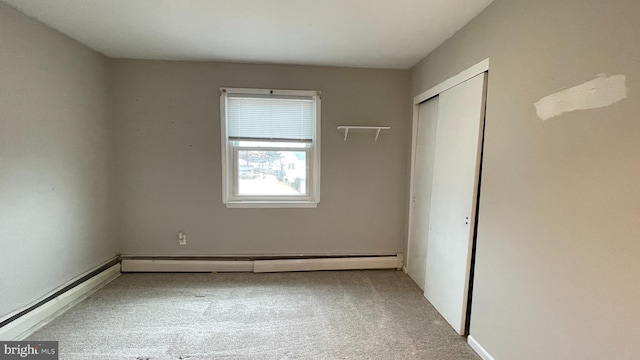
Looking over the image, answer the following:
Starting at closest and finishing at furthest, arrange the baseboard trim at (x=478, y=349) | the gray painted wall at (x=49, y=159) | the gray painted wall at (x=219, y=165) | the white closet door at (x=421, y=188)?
the baseboard trim at (x=478, y=349), the gray painted wall at (x=49, y=159), the white closet door at (x=421, y=188), the gray painted wall at (x=219, y=165)

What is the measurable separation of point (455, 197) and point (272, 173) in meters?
1.98

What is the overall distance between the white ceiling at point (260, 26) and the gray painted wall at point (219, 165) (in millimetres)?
245

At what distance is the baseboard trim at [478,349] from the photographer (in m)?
1.73

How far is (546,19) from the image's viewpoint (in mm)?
1339

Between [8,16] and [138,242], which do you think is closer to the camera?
[8,16]

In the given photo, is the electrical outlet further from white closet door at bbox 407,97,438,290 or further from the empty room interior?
white closet door at bbox 407,97,438,290

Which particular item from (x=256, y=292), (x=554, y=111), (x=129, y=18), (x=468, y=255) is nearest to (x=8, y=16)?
(x=129, y=18)

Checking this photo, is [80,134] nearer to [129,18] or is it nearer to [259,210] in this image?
[129,18]

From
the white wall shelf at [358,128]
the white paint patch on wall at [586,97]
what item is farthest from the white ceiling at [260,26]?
the white paint patch on wall at [586,97]

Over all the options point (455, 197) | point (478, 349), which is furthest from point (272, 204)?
point (478, 349)

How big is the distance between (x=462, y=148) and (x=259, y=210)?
87.6 inches

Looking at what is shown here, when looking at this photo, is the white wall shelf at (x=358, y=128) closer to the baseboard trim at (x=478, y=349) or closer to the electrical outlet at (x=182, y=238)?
the baseboard trim at (x=478, y=349)

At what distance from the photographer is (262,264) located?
306 cm

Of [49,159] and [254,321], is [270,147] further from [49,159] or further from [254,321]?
[49,159]
